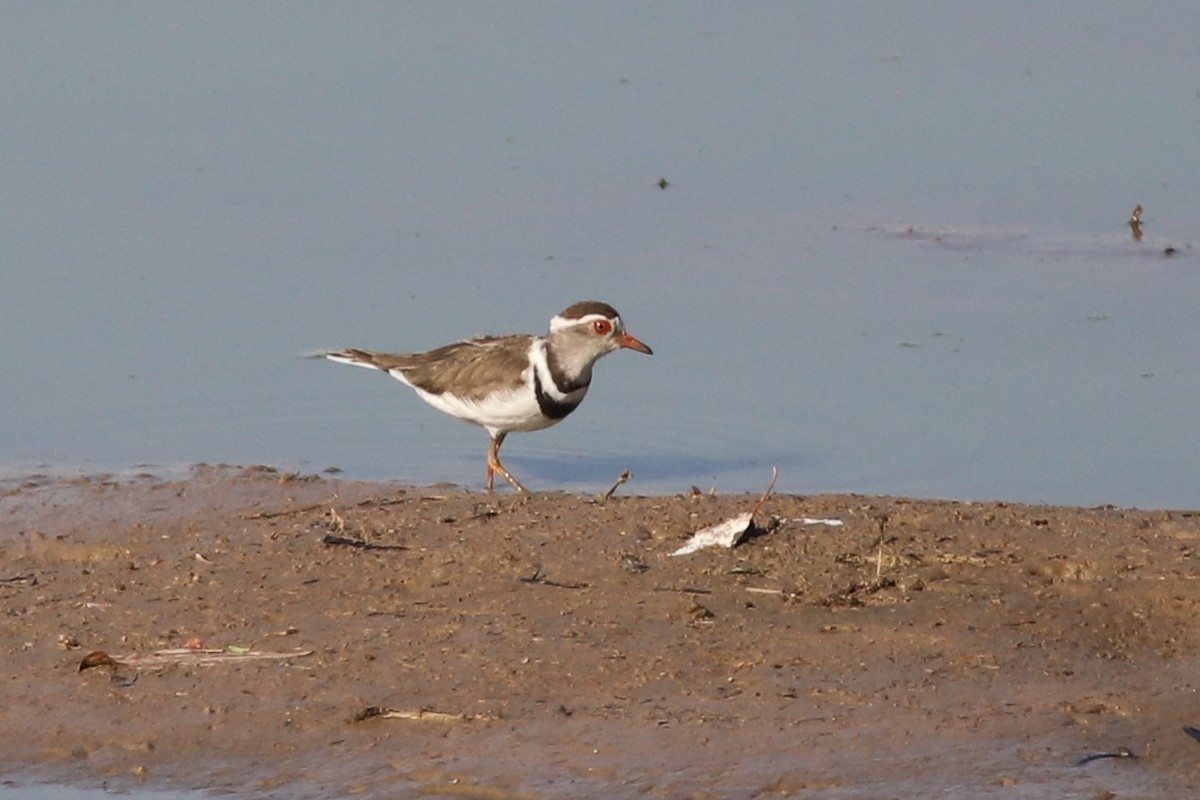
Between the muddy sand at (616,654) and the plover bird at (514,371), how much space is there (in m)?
1.92

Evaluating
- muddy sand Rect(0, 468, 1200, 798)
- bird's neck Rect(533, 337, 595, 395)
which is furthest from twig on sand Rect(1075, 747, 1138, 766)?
bird's neck Rect(533, 337, 595, 395)

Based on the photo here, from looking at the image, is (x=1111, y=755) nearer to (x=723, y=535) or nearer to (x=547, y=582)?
(x=723, y=535)

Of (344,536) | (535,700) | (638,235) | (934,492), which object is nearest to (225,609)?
(344,536)

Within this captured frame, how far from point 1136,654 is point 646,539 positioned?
74.7 inches

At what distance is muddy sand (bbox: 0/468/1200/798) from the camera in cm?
620

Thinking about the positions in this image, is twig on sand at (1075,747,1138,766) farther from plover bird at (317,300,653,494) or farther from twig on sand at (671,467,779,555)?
plover bird at (317,300,653,494)

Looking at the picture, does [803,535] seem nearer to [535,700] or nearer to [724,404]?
[535,700]

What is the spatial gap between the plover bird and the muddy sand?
1.92m

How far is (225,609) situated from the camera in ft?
24.3

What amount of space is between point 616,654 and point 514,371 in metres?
3.78

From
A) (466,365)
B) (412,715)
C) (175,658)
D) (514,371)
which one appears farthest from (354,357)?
(412,715)

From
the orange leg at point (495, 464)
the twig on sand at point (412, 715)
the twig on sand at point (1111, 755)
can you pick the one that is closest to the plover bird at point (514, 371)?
the orange leg at point (495, 464)

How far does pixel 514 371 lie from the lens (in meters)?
10.5

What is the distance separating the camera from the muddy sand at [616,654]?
6199 mm
